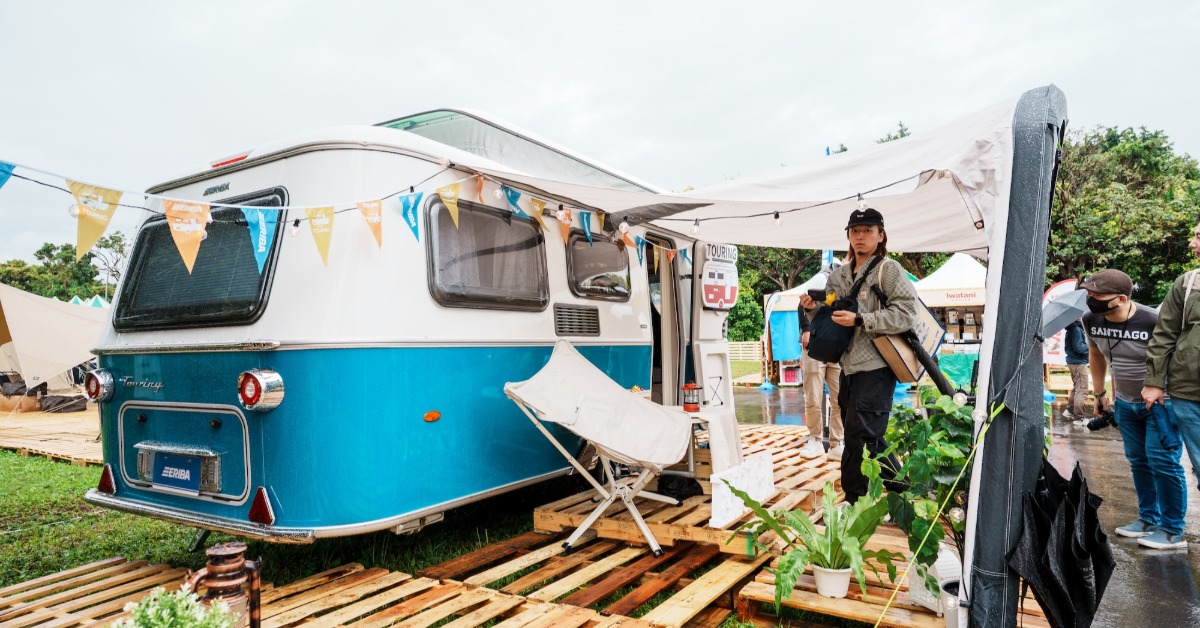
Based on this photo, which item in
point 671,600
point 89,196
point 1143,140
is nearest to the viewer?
point 89,196

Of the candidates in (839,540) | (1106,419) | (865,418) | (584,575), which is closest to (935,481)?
(839,540)

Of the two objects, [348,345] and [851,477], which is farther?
[851,477]

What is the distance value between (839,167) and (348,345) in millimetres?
2506

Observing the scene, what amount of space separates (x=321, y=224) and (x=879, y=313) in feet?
9.21

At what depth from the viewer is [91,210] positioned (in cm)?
282

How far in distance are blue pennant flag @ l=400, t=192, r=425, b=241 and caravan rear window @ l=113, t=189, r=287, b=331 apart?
1.95 feet

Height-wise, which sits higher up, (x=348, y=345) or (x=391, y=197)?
(x=391, y=197)

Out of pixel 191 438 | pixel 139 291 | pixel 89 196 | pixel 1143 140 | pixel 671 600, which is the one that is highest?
pixel 1143 140

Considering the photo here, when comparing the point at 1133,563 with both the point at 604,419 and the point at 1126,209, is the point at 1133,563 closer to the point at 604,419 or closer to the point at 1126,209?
the point at 604,419

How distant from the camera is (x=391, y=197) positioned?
359 centimetres

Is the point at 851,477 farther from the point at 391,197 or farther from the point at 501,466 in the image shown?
the point at 391,197

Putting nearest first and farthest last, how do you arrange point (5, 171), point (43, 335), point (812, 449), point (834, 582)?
point (5, 171), point (834, 582), point (812, 449), point (43, 335)

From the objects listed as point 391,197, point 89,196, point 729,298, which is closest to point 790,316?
point 729,298

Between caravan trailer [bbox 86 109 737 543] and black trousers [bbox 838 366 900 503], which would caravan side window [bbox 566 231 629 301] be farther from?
black trousers [bbox 838 366 900 503]
